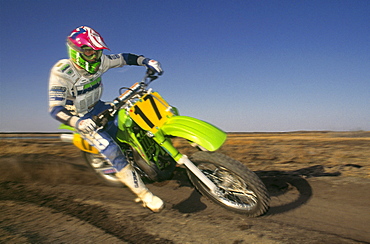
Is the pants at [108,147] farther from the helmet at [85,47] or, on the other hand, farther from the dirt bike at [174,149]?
the helmet at [85,47]

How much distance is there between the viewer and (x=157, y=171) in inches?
135

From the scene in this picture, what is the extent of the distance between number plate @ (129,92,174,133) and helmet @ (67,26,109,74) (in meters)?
0.86

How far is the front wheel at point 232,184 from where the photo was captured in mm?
2781

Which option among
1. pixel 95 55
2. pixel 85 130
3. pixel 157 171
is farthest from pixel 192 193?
pixel 95 55

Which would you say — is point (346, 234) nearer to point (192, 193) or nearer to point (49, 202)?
point (192, 193)

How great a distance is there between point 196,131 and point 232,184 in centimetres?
78

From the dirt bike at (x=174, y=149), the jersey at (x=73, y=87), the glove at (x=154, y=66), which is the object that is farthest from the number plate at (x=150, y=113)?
the jersey at (x=73, y=87)

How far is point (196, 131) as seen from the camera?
118 inches

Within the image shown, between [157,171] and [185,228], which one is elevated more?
[157,171]

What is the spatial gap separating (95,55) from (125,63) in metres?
0.96

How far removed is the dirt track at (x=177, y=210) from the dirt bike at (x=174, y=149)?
24 centimetres

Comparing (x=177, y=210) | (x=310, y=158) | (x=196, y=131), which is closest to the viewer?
(x=196, y=131)

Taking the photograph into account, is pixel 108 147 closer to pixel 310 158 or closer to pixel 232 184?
pixel 232 184

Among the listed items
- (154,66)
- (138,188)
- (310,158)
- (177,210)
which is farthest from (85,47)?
(310,158)
